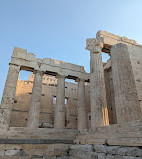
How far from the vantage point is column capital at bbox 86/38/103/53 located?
13.5 meters

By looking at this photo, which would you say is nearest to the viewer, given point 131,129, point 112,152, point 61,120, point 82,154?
point 112,152

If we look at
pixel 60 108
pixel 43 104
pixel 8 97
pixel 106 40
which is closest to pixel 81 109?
pixel 60 108

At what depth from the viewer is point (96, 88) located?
11797mm

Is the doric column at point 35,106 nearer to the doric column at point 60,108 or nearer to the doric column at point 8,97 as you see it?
the doric column at point 8,97

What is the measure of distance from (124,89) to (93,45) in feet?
20.9

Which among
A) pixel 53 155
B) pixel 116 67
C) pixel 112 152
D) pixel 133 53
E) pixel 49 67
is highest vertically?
pixel 133 53

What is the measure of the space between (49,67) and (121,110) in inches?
398

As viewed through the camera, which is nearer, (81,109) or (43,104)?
(81,109)

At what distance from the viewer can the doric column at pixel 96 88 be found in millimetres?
10688

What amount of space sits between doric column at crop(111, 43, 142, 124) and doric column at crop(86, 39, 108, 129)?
6.39ft

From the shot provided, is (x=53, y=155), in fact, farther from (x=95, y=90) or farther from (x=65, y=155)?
(x=95, y=90)

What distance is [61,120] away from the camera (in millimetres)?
14234

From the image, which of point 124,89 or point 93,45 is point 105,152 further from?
point 93,45

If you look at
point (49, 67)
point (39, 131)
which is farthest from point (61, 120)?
point (49, 67)
